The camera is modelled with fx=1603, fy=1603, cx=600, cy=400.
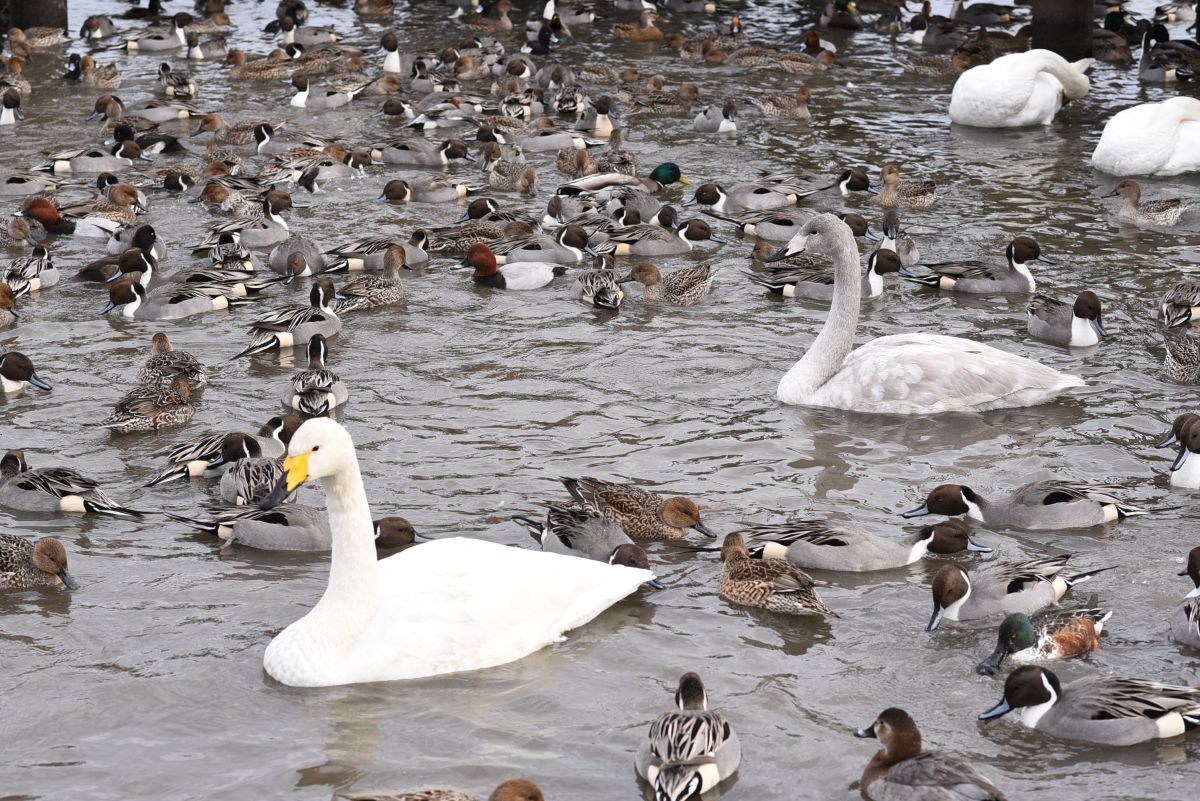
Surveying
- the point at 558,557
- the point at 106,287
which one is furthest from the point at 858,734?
the point at 106,287

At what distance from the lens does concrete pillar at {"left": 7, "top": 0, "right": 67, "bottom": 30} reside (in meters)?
26.2

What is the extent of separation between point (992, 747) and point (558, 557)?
7.88 ft

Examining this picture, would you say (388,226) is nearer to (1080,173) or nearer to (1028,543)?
(1080,173)

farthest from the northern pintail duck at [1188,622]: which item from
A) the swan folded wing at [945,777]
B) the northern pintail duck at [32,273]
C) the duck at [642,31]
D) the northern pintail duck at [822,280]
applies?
the duck at [642,31]

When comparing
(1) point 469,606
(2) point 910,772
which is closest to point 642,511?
(1) point 469,606

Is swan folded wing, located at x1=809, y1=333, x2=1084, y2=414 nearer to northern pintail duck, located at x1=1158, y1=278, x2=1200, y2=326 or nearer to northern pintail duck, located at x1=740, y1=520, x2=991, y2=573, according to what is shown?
northern pintail duck, located at x1=1158, y1=278, x2=1200, y2=326

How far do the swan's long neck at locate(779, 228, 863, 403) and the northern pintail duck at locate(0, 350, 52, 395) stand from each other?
552cm

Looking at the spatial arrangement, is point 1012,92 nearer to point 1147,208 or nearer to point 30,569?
point 1147,208

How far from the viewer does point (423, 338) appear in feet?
44.0

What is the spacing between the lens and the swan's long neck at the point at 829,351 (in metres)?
11.7

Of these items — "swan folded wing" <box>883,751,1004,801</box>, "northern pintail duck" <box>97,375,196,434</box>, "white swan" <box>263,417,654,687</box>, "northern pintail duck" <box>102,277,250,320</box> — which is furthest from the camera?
"northern pintail duck" <box>102,277,250,320</box>

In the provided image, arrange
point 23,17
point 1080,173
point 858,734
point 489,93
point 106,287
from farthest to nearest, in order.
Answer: point 23,17, point 489,93, point 1080,173, point 106,287, point 858,734

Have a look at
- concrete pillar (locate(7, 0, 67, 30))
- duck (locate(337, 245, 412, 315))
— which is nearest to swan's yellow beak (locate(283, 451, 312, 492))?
duck (locate(337, 245, 412, 315))

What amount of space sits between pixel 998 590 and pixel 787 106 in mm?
13413
